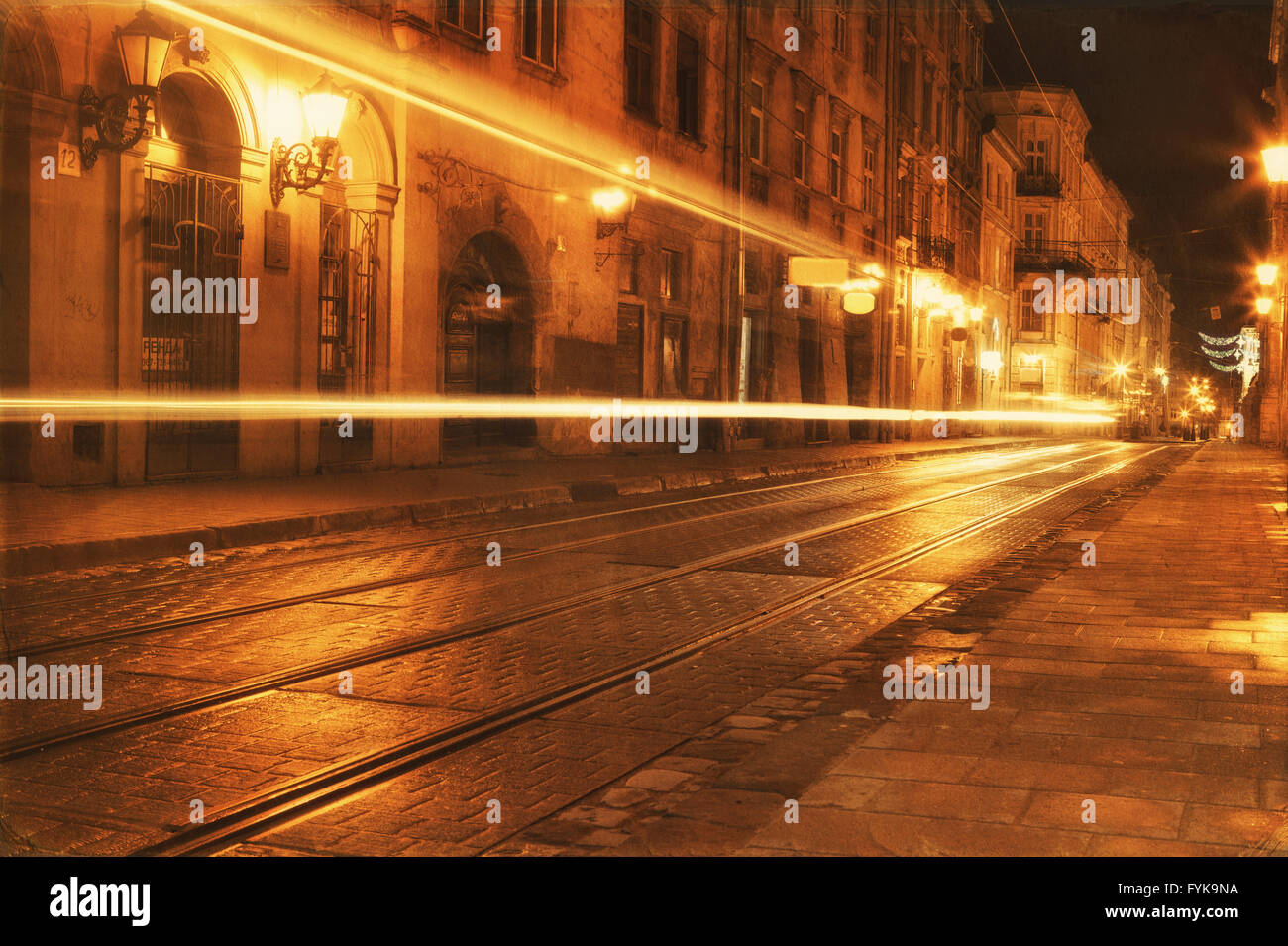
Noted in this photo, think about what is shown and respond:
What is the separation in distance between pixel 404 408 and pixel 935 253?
30.4 m

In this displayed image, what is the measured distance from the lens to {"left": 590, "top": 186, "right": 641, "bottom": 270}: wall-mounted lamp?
2438 cm

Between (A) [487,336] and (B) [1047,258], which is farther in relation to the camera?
(B) [1047,258]

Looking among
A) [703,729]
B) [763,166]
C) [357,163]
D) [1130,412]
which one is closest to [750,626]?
[703,729]

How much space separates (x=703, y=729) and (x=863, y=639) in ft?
7.55

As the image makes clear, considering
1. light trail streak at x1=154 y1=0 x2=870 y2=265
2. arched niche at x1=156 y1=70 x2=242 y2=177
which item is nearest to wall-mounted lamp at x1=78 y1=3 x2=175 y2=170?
light trail streak at x1=154 y1=0 x2=870 y2=265

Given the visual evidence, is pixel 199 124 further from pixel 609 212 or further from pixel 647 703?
pixel 647 703

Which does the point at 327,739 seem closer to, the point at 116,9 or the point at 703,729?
the point at 703,729

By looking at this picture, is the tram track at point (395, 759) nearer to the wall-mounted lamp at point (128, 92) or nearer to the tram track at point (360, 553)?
the tram track at point (360, 553)

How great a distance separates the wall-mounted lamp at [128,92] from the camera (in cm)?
1342

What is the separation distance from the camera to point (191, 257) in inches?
597

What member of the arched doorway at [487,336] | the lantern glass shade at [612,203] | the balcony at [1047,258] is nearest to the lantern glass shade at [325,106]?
the arched doorway at [487,336]

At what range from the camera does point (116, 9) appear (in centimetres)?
1373

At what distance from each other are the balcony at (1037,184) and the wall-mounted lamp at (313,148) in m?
53.2

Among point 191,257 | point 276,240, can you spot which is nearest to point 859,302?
point 276,240
